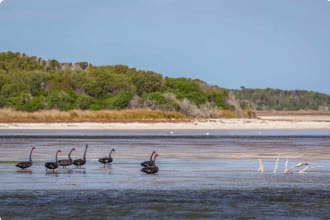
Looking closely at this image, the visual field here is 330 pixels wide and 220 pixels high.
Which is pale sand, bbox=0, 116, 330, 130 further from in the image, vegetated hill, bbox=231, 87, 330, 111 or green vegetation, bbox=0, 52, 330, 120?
vegetated hill, bbox=231, 87, 330, 111

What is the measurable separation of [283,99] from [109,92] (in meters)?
58.1

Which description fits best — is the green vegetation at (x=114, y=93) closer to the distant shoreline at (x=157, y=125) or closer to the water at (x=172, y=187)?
the distant shoreline at (x=157, y=125)

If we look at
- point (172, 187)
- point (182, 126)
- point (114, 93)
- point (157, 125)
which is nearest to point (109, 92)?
point (114, 93)

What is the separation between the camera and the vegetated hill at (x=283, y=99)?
381 ft

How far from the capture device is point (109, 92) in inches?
2682

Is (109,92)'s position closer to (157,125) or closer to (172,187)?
(157,125)

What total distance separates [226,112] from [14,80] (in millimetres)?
16562

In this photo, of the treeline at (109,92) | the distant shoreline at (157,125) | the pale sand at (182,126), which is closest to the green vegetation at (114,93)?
the treeline at (109,92)

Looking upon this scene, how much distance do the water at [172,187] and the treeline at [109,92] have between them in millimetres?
30491

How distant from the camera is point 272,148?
108 feet

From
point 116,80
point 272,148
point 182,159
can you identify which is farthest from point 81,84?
point 182,159

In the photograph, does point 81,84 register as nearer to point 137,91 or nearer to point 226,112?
point 137,91

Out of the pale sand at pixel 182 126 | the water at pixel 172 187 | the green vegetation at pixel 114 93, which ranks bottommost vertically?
the water at pixel 172 187

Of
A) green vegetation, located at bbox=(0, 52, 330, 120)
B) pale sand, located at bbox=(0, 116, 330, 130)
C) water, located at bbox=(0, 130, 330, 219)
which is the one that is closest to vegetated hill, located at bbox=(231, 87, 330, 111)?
green vegetation, located at bbox=(0, 52, 330, 120)
